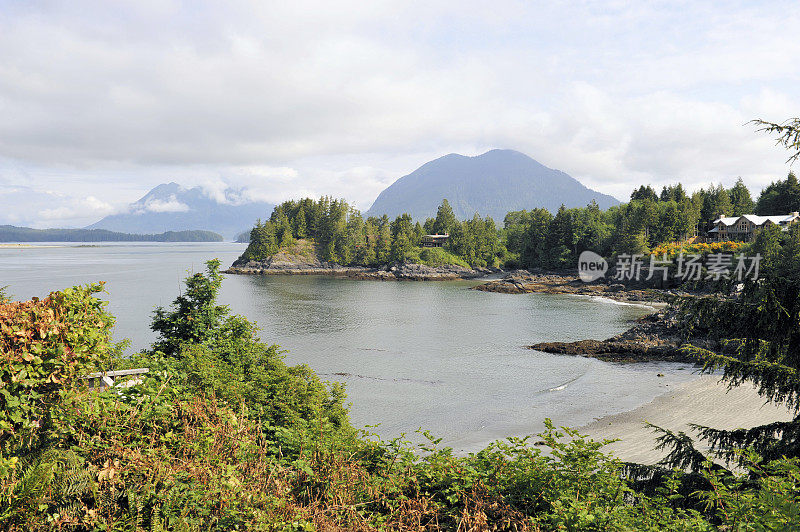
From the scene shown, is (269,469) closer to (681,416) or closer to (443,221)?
(681,416)

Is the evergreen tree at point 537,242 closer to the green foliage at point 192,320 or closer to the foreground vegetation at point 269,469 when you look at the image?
the green foliage at point 192,320

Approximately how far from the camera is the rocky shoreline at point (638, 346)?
33.1 metres

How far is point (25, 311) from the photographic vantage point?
534 cm

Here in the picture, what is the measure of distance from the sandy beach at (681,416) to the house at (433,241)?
103459 millimetres

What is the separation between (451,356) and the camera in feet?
113

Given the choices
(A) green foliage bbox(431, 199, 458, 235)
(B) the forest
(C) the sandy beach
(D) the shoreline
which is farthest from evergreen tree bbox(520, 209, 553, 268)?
(C) the sandy beach

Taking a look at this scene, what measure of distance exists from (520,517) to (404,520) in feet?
4.52

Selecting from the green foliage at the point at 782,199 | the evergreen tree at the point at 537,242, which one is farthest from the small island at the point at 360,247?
the green foliage at the point at 782,199

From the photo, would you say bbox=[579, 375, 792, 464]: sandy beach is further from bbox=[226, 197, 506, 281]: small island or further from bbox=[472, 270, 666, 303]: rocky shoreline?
bbox=[226, 197, 506, 281]: small island

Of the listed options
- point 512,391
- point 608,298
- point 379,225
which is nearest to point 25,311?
point 512,391

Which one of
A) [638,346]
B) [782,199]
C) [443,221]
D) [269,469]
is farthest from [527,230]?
[269,469]

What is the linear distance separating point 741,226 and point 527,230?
4551cm

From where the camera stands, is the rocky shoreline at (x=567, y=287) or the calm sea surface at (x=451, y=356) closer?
the calm sea surface at (x=451, y=356)

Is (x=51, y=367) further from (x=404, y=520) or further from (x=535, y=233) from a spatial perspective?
(x=535, y=233)
